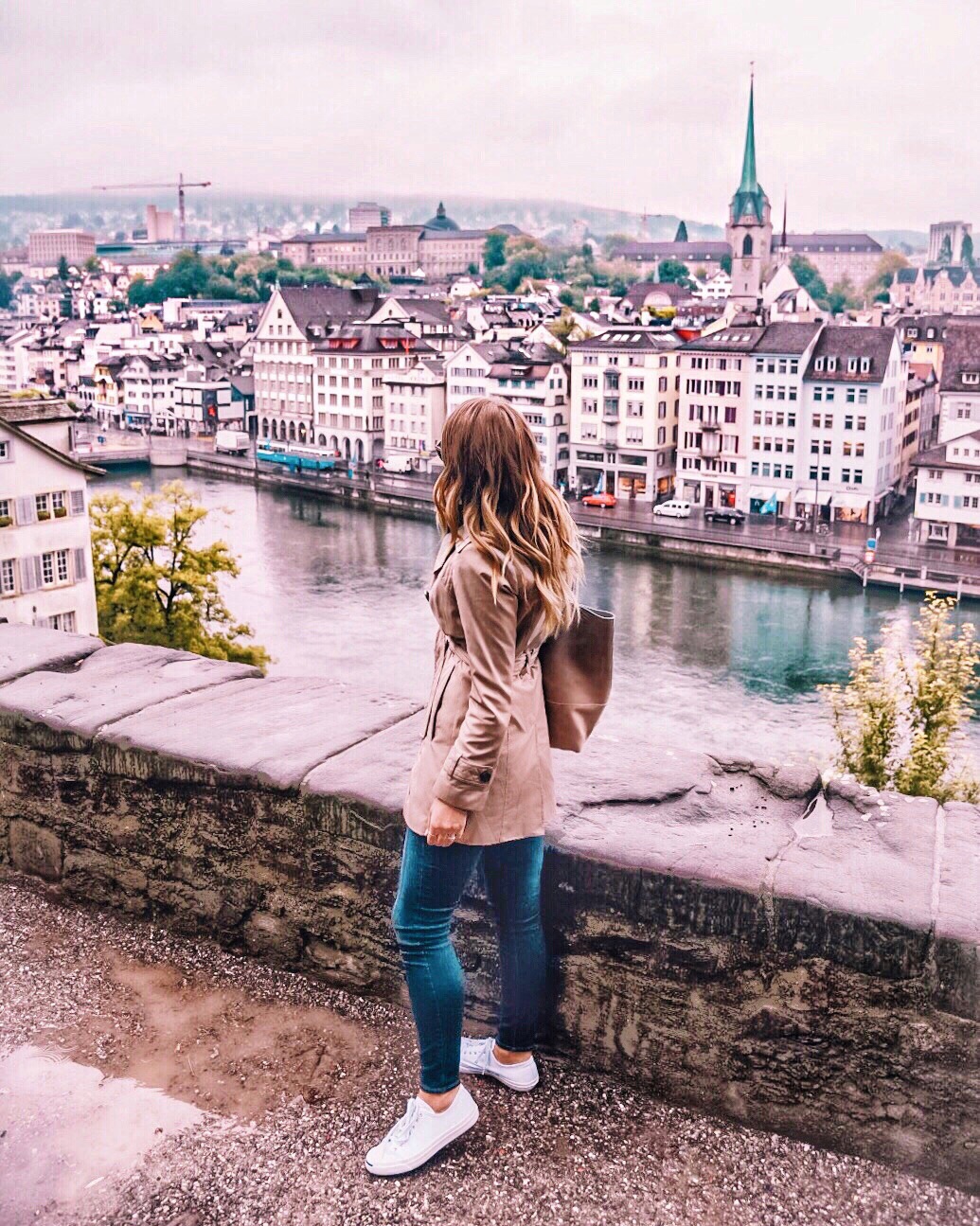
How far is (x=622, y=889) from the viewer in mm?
2281

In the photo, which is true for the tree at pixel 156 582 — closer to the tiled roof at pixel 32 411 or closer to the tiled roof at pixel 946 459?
the tiled roof at pixel 32 411

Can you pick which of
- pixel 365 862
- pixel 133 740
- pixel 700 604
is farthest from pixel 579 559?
pixel 700 604

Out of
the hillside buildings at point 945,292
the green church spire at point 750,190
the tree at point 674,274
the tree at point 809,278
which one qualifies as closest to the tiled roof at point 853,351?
the green church spire at point 750,190

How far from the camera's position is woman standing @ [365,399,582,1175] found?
1979mm

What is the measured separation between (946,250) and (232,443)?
116 meters

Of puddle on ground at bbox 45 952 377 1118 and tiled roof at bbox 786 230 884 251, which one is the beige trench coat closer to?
puddle on ground at bbox 45 952 377 1118

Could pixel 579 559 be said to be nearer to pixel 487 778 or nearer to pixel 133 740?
pixel 487 778

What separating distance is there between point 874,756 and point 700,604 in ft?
46.3

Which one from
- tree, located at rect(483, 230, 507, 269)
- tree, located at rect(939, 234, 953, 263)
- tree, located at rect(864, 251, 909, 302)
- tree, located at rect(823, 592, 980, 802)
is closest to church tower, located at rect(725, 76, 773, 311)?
tree, located at rect(864, 251, 909, 302)

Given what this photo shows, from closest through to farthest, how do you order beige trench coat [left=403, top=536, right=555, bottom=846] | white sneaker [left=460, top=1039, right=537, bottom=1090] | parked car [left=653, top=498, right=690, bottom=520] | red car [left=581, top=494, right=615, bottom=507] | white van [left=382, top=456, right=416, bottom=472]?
beige trench coat [left=403, top=536, right=555, bottom=846], white sneaker [left=460, top=1039, right=537, bottom=1090], parked car [left=653, top=498, right=690, bottom=520], red car [left=581, top=494, right=615, bottom=507], white van [left=382, top=456, right=416, bottom=472]

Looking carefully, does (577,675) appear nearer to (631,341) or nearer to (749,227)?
(631,341)

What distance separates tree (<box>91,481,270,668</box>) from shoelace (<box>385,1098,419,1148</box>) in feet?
58.7

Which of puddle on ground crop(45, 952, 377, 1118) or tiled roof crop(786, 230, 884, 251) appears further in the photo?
tiled roof crop(786, 230, 884, 251)

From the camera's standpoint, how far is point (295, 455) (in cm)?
5031
